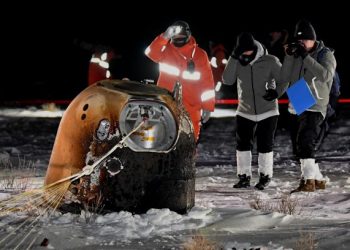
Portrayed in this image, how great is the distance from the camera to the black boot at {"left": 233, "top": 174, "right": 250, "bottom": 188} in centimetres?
814

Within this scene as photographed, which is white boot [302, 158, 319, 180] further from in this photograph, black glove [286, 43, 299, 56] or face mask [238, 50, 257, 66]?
face mask [238, 50, 257, 66]

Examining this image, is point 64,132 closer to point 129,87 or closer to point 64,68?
point 129,87

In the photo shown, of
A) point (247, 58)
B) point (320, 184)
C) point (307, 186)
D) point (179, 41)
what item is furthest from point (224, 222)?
point (247, 58)

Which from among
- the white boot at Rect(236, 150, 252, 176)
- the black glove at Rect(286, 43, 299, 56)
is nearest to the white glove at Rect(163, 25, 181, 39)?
the black glove at Rect(286, 43, 299, 56)

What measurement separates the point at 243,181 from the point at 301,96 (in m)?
1.18

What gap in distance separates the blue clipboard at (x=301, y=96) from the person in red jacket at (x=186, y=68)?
35.6 inches

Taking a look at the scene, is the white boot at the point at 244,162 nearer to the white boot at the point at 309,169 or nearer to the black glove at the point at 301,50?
the white boot at the point at 309,169

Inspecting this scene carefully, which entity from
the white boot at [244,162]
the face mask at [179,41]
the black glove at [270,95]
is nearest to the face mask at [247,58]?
the black glove at [270,95]

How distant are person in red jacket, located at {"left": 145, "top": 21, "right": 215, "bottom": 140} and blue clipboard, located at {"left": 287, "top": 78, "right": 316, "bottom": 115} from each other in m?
0.90

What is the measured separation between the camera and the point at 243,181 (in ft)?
26.9

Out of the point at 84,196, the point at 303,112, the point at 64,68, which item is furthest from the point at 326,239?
the point at 64,68

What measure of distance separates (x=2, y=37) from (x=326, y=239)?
143 feet

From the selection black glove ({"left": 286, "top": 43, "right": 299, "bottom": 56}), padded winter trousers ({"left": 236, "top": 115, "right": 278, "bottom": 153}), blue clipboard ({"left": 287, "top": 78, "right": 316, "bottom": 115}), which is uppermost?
black glove ({"left": 286, "top": 43, "right": 299, "bottom": 56})

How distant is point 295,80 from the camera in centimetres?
805
